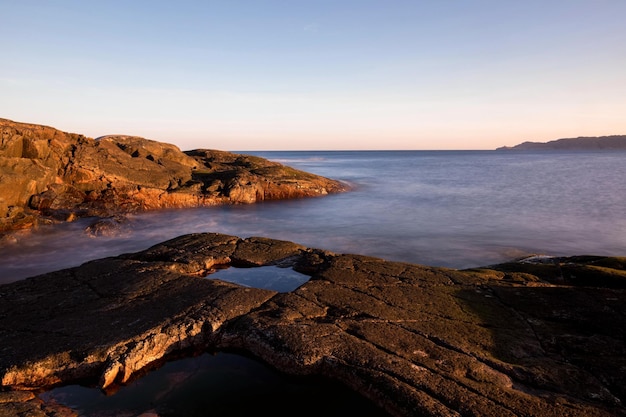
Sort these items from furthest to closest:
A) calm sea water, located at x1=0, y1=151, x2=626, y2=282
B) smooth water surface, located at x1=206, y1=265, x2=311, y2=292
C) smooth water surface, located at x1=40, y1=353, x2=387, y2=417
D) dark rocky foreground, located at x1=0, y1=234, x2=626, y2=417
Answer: calm sea water, located at x1=0, y1=151, x2=626, y2=282, smooth water surface, located at x1=206, y1=265, x2=311, y2=292, smooth water surface, located at x1=40, y1=353, x2=387, y2=417, dark rocky foreground, located at x1=0, y1=234, x2=626, y2=417

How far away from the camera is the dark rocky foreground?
6.71 meters

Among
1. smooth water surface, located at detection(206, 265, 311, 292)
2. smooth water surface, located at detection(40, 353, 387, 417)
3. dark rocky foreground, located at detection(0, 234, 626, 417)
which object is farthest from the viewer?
smooth water surface, located at detection(206, 265, 311, 292)

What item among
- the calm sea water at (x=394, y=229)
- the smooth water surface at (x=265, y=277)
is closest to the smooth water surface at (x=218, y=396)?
the smooth water surface at (x=265, y=277)

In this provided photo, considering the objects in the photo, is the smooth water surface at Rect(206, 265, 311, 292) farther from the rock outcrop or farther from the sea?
the rock outcrop

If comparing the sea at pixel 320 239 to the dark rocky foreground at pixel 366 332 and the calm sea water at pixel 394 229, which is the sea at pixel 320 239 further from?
the dark rocky foreground at pixel 366 332

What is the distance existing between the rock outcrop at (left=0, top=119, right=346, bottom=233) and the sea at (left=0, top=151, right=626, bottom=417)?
2129mm

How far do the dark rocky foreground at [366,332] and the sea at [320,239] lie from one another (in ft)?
1.57

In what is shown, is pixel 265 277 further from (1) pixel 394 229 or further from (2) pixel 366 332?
(1) pixel 394 229

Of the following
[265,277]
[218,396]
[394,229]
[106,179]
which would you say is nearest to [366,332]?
[218,396]

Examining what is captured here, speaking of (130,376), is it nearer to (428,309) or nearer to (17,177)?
(428,309)

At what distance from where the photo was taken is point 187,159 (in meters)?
42.6

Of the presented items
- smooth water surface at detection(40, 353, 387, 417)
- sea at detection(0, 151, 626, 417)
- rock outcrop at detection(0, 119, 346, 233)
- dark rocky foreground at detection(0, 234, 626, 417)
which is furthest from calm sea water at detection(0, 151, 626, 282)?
smooth water surface at detection(40, 353, 387, 417)

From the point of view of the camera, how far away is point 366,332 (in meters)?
8.51

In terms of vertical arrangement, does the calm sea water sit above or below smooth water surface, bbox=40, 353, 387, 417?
below
